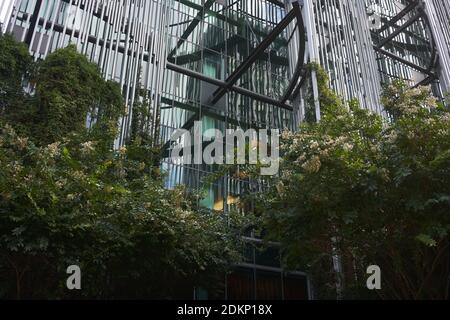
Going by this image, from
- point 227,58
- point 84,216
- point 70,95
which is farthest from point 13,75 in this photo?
point 227,58

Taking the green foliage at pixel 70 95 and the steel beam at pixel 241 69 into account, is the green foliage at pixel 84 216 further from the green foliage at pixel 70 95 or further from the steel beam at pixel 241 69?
the steel beam at pixel 241 69

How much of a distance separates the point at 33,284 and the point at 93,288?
3.91ft

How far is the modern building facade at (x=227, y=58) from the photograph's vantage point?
48.9 feet

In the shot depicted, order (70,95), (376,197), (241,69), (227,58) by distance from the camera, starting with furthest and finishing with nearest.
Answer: (227,58), (241,69), (70,95), (376,197)

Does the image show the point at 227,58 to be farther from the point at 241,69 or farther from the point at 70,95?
the point at 70,95

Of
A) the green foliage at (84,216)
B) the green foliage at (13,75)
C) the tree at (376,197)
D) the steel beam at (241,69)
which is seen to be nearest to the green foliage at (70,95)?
the green foliage at (84,216)

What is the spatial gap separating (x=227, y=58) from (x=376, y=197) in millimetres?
12834

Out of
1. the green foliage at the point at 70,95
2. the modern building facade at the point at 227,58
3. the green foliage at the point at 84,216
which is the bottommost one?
the green foliage at the point at 84,216

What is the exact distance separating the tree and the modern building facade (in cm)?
333

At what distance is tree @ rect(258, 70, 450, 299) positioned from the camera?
26.2 ft

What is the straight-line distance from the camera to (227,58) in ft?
65.1

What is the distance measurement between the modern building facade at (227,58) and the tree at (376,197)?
3.33 m

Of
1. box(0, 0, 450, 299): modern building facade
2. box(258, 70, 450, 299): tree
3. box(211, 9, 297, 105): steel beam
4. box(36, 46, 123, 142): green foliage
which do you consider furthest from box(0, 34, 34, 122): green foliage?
box(211, 9, 297, 105): steel beam
